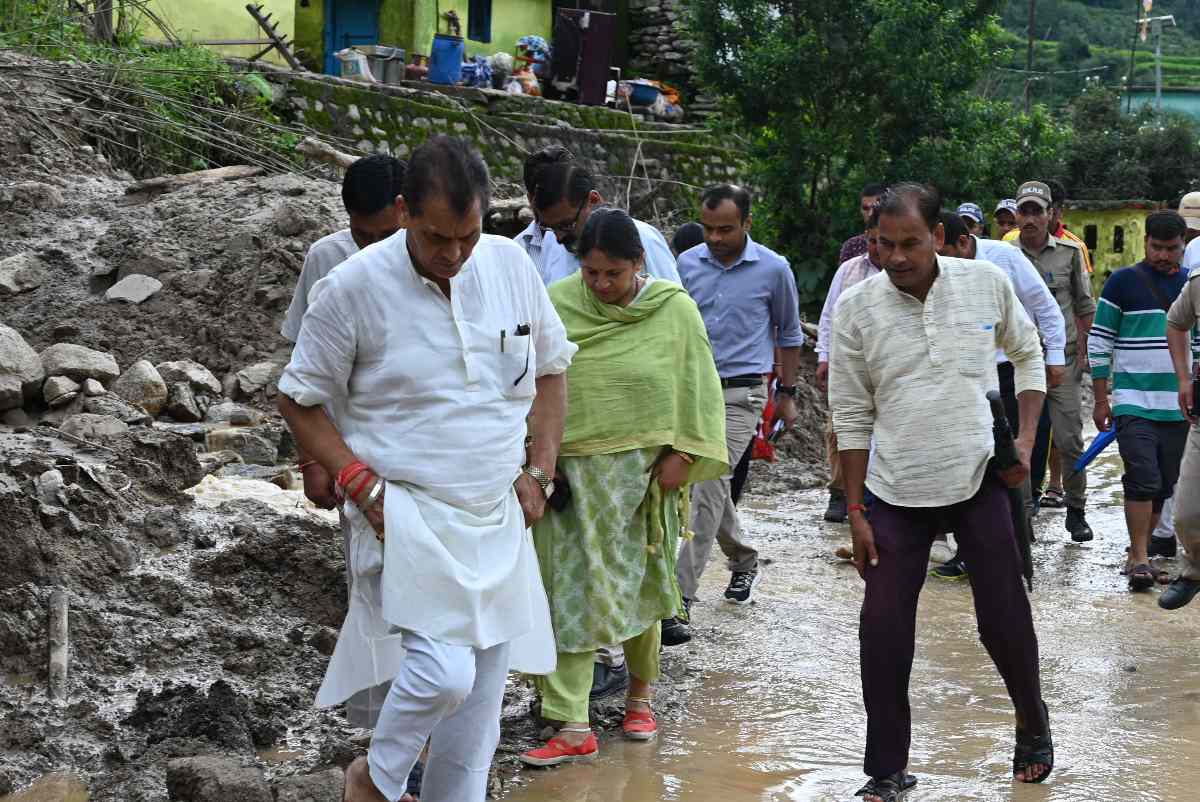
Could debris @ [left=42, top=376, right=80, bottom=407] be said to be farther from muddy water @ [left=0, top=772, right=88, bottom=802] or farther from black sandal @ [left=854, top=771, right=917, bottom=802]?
black sandal @ [left=854, top=771, right=917, bottom=802]

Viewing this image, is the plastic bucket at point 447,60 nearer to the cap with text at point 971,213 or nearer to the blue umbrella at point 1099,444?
the cap with text at point 971,213

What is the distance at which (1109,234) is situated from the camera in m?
23.4

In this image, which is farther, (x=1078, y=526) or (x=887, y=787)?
(x=1078, y=526)

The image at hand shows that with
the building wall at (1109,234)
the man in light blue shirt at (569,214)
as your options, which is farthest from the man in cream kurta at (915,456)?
the building wall at (1109,234)

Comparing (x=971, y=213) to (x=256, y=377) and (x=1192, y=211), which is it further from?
(x=256, y=377)

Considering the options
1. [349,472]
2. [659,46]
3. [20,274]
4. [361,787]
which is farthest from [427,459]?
[659,46]

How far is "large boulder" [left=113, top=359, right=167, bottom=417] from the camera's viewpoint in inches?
334

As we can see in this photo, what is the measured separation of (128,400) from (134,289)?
6.56 feet

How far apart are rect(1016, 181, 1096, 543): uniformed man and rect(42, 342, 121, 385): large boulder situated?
17.9ft

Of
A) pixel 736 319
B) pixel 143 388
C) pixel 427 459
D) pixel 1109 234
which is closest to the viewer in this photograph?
pixel 427 459

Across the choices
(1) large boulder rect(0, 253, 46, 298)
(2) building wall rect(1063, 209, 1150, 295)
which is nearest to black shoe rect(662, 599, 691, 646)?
(1) large boulder rect(0, 253, 46, 298)

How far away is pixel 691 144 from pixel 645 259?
→ 51.0 ft

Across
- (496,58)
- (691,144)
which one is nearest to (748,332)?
(691,144)

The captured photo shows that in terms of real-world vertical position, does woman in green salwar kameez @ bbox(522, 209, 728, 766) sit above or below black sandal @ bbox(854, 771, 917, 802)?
above
